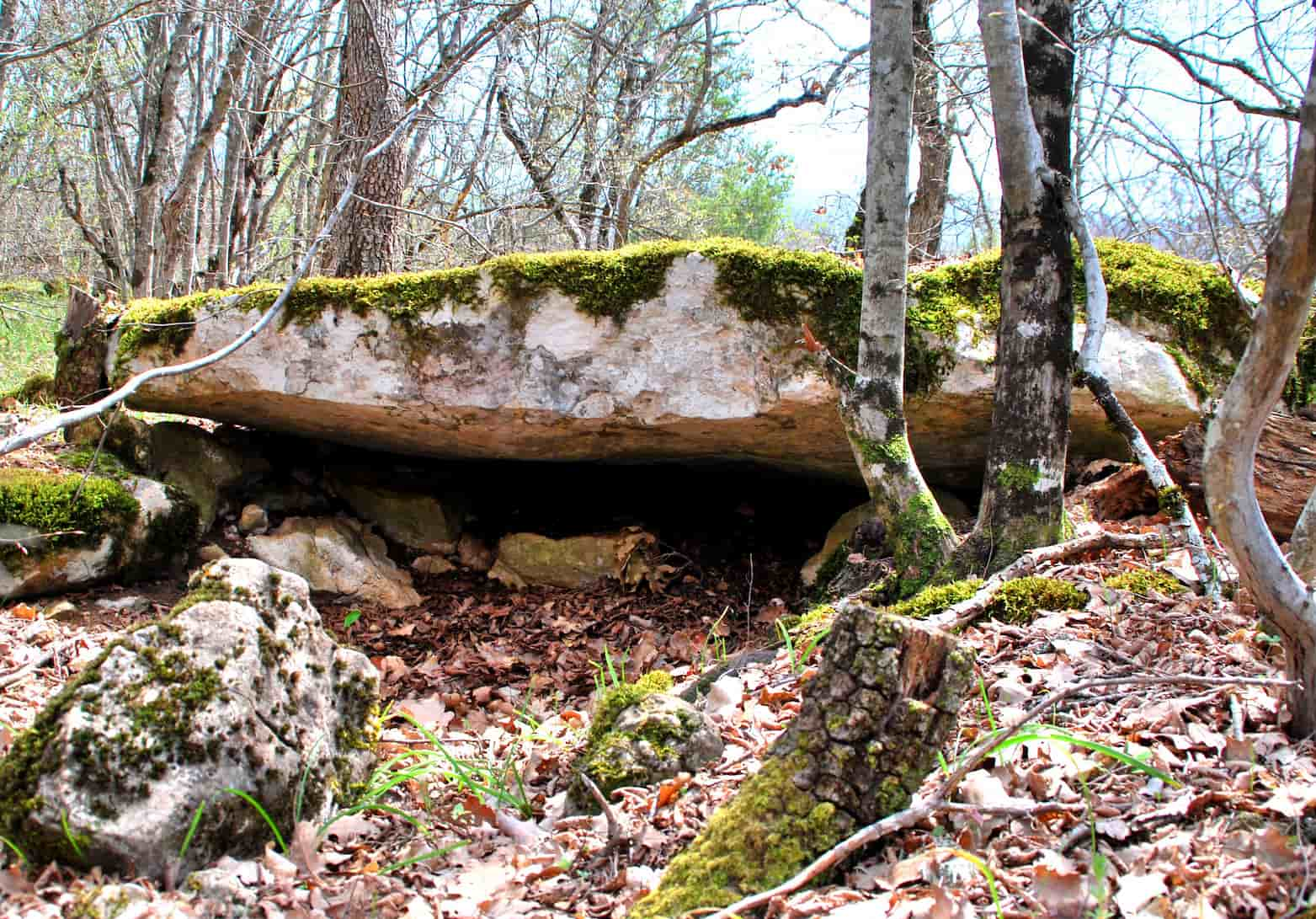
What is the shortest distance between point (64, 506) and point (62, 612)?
1.96 ft

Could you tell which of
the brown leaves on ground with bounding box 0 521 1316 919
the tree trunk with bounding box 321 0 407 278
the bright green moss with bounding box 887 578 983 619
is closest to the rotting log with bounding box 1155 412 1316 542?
the brown leaves on ground with bounding box 0 521 1316 919

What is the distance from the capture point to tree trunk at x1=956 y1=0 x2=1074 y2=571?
333 cm

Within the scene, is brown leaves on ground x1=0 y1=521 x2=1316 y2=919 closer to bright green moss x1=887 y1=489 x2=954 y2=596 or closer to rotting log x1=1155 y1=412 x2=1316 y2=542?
bright green moss x1=887 y1=489 x2=954 y2=596

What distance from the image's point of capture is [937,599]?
3166 mm

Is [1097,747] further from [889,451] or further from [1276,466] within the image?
[1276,466]

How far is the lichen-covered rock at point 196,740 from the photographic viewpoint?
71.8 inches

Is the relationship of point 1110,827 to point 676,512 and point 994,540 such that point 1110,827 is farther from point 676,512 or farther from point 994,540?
point 676,512

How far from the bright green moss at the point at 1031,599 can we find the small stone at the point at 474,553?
3.41 metres

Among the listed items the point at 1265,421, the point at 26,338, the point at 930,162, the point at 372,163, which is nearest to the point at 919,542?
the point at 1265,421

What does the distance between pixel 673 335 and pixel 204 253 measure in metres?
13.1

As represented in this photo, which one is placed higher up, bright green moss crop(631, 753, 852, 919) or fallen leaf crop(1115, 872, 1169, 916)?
fallen leaf crop(1115, 872, 1169, 916)

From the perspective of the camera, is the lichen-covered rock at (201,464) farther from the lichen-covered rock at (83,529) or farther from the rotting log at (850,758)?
the rotting log at (850,758)

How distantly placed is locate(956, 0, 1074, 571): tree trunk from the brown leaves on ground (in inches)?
12.6

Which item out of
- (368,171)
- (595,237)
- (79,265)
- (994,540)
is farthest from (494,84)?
(79,265)
